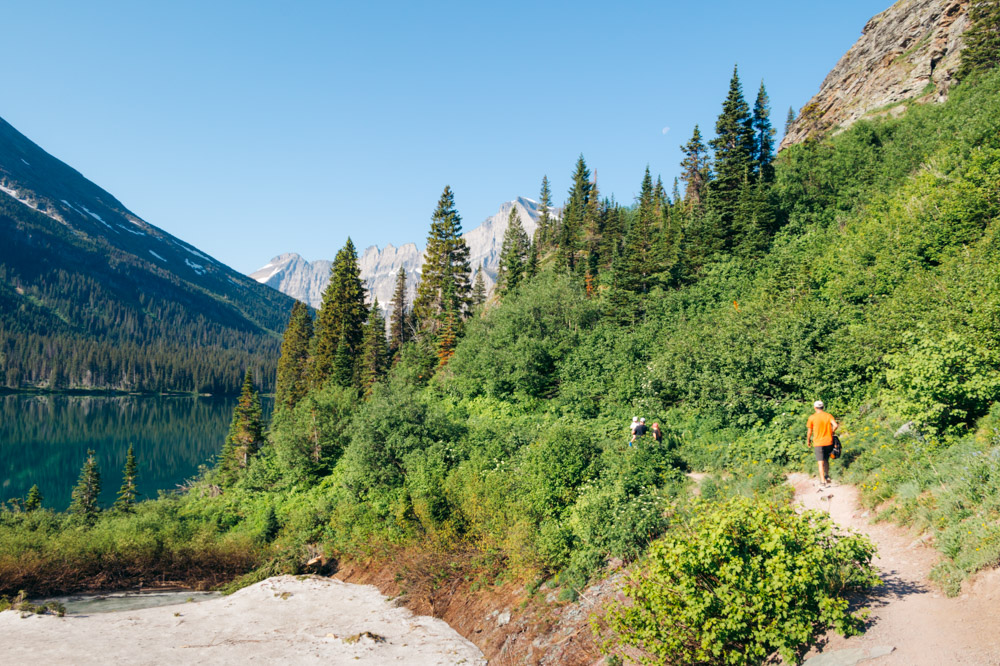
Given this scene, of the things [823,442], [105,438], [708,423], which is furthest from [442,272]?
[105,438]

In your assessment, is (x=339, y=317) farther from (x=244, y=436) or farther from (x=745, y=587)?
(x=745, y=587)

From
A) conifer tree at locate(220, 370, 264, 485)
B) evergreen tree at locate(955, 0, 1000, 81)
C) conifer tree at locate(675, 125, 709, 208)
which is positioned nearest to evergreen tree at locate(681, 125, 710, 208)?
conifer tree at locate(675, 125, 709, 208)

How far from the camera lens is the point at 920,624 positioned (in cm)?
699

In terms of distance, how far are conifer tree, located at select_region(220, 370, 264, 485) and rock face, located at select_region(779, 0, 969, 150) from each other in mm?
62116

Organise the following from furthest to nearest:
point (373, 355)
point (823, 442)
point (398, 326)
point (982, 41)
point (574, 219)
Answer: point (574, 219), point (398, 326), point (373, 355), point (982, 41), point (823, 442)

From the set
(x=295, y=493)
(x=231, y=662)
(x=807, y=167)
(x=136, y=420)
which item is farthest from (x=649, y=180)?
(x=136, y=420)

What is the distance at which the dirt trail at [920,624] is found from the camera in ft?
20.9

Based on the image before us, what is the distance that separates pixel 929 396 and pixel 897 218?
15.4 meters

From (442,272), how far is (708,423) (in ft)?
135

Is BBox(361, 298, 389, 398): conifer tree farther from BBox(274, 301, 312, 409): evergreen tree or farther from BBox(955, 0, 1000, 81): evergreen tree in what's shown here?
BBox(955, 0, 1000, 81): evergreen tree

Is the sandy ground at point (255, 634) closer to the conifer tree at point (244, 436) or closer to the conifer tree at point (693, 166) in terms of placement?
the conifer tree at point (244, 436)

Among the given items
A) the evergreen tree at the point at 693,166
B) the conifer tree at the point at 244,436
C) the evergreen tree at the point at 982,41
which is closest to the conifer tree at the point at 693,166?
the evergreen tree at the point at 693,166

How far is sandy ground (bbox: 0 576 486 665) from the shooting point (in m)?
14.9

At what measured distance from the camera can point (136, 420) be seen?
400 feet
